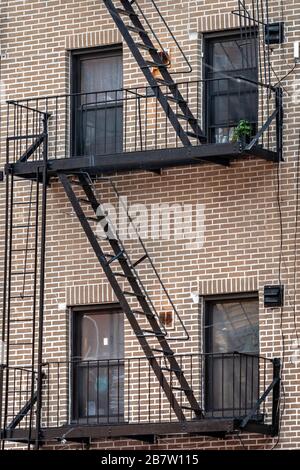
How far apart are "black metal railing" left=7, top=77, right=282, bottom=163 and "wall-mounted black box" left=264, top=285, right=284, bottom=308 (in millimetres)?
Answer: 2007

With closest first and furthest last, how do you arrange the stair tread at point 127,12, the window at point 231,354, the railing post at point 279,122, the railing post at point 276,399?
the railing post at point 276,399 → the window at point 231,354 → the railing post at point 279,122 → the stair tread at point 127,12

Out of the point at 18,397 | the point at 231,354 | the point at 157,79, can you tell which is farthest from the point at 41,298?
the point at 157,79

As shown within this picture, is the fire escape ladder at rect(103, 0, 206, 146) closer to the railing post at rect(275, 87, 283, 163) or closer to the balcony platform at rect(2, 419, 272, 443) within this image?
the railing post at rect(275, 87, 283, 163)

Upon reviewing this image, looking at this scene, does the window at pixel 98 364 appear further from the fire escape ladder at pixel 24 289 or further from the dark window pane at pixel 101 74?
the dark window pane at pixel 101 74

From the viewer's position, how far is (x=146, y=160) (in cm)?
3647

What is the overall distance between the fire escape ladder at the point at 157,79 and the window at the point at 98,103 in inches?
33.1

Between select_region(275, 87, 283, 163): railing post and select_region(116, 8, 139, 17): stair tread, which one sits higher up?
select_region(116, 8, 139, 17): stair tread

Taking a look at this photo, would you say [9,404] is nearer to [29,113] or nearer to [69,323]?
[69,323]

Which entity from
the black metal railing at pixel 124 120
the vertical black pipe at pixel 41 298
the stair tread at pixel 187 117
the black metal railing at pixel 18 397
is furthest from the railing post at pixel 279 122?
the black metal railing at pixel 18 397

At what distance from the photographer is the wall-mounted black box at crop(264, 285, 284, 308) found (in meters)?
36.2

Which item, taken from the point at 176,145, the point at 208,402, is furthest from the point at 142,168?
the point at 208,402

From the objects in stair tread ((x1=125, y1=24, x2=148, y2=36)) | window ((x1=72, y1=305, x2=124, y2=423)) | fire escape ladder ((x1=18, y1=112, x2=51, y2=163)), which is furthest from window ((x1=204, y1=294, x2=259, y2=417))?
stair tread ((x1=125, y1=24, x2=148, y2=36))

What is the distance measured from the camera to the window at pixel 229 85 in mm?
37062

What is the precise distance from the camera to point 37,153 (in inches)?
1503
